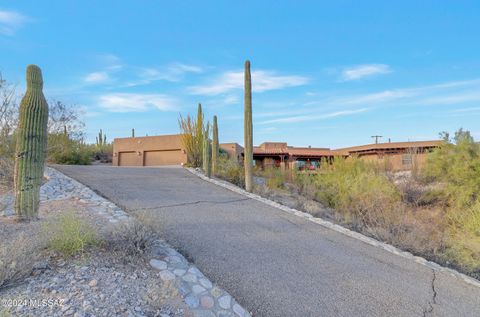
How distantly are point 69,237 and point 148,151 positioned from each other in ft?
73.6

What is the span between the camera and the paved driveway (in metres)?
4.23

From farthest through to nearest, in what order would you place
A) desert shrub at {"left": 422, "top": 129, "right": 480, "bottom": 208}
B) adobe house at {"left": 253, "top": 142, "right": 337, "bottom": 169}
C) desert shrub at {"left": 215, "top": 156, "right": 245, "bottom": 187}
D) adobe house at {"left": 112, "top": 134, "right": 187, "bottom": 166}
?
adobe house at {"left": 253, "top": 142, "right": 337, "bottom": 169} < adobe house at {"left": 112, "top": 134, "right": 187, "bottom": 166} < desert shrub at {"left": 215, "top": 156, "right": 245, "bottom": 187} < desert shrub at {"left": 422, "top": 129, "right": 480, "bottom": 208}

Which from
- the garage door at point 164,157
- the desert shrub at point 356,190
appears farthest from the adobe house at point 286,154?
the desert shrub at point 356,190

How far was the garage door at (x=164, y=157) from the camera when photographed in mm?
24373

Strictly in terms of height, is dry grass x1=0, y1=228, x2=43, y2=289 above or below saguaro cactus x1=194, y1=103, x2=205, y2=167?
below

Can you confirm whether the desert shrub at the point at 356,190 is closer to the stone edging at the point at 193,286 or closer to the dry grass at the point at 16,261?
the stone edging at the point at 193,286

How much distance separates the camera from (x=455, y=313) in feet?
14.4

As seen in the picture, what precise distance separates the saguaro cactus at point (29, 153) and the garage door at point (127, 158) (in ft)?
67.4

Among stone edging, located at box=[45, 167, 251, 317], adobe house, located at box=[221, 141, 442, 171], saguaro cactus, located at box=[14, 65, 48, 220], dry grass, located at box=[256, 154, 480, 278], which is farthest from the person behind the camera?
adobe house, located at box=[221, 141, 442, 171]

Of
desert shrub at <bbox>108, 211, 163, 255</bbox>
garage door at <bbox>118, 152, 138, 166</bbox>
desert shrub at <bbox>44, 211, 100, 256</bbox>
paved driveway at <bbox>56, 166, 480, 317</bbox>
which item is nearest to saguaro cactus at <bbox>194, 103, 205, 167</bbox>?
paved driveway at <bbox>56, 166, 480, 317</bbox>

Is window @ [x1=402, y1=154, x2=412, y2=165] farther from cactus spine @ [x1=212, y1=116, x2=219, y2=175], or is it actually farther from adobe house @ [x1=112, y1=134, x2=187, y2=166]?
adobe house @ [x1=112, y1=134, x2=187, y2=166]

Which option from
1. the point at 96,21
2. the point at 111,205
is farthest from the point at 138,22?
the point at 111,205

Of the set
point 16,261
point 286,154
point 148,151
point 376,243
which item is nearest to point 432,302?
point 376,243

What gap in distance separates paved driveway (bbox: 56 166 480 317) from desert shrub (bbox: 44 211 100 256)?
1408mm
